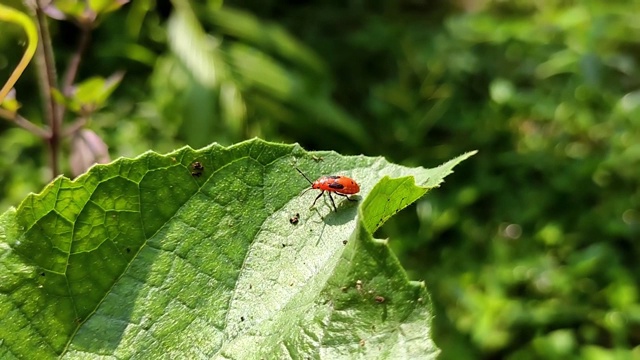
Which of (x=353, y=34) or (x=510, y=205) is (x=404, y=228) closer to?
(x=510, y=205)

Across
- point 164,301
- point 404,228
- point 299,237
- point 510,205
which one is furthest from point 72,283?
point 510,205

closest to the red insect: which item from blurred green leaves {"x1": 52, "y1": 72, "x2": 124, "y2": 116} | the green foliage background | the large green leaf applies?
the large green leaf

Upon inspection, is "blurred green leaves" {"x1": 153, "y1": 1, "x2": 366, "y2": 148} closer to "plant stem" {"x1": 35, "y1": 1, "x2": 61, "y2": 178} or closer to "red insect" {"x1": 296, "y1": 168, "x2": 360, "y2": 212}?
"plant stem" {"x1": 35, "y1": 1, "x2": 61, "y2": 178}

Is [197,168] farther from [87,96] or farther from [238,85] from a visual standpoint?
[238,85]

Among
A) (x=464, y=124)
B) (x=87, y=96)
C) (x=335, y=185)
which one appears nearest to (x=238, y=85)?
(x=464, y=124)

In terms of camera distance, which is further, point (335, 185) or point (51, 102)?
point (51, 102)

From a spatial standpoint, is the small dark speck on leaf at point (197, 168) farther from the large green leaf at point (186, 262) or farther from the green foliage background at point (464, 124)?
the green foliage background at point (464, 124)
